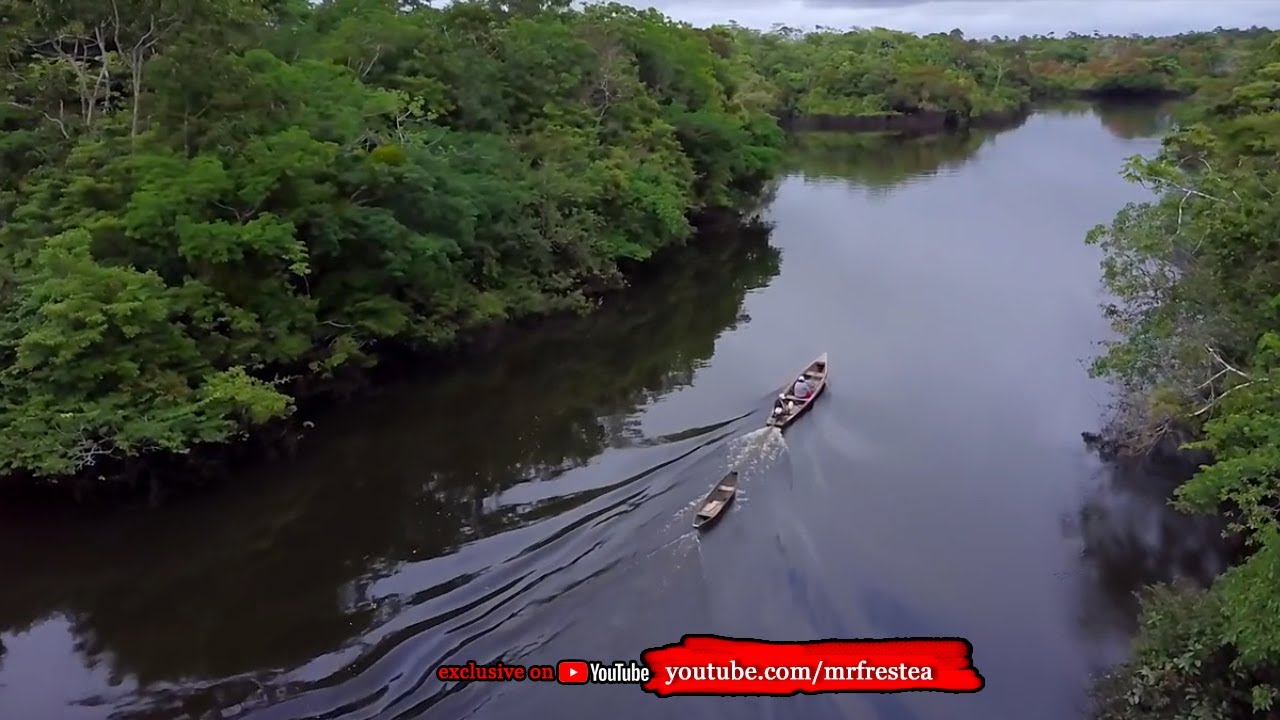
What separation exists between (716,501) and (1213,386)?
25.0ft

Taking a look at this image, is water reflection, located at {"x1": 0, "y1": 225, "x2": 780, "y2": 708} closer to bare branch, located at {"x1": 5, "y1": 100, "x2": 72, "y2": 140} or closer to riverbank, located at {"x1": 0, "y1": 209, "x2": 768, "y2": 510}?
riverbank, located at {"x1": 0, "y1": 209, "x2": 768, "y2": 510}

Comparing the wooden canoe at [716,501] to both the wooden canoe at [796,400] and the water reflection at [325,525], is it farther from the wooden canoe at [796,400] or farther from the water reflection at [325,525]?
the wooden canoe at [796,400]

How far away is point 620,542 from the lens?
47.4 ft

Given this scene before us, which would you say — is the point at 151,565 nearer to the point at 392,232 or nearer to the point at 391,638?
the point at 391,638

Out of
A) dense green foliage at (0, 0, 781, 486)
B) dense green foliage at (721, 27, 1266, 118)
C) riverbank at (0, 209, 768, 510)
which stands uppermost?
dense green foliage at (721, 27, 1266, 118)

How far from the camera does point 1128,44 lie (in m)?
101

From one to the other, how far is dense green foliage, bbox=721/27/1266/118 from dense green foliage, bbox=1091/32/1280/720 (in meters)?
35.6

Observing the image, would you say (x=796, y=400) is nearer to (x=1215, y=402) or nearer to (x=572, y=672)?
(x=1215, y=402)

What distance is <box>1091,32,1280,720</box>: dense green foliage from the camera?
952 cm

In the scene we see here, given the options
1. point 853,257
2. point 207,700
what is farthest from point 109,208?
point 853,257

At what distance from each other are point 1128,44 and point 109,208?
109 metres

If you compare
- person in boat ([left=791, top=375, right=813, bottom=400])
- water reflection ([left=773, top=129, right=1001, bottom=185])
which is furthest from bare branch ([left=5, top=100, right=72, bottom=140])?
water reflection ([left=773, top=129, right=1001, bottom=185])

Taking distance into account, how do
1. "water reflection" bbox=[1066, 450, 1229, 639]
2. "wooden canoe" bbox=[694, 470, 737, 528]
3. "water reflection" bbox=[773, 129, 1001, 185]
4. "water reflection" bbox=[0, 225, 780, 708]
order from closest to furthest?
1. "water reflection" bbox=[0, 225, 780, 708]
2. "water reflection" bbox=[1066, 450, 1229, 639]
3. "wooden canoe" bbox=[694, 470, 737, 528]
4. "water reflection" bbox=[773, 129, 1001, 185]

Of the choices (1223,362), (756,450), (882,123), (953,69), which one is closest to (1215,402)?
(1223,362)
